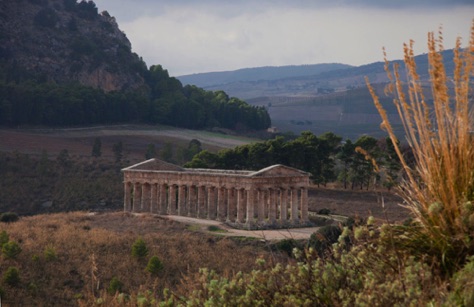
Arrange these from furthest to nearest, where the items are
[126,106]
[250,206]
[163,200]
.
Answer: [126,106]
[163,200]
[250,206]

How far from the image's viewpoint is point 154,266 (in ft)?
165

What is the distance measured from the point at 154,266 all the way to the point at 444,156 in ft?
126

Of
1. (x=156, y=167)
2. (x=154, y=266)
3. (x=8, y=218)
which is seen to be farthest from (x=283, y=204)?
(x=154, y=266)

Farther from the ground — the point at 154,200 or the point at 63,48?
the point at 63,48

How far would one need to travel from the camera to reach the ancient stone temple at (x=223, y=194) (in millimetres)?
68625

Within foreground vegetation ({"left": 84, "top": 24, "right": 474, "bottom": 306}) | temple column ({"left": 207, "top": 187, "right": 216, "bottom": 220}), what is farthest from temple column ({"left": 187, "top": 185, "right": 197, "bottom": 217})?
foreground vegetation ({"left": 84, "top": 24, "right": 474, "bottom": 306})

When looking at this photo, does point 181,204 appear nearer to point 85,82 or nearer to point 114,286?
point 114,286

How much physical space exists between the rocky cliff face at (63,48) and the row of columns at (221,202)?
74.9 meters

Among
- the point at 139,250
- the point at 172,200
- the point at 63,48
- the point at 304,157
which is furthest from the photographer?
the point at 63,48

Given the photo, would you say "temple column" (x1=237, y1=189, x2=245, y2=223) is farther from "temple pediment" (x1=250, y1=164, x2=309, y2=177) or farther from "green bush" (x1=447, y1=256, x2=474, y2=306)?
"green bush" (x1=447, y1=256, x2=474, y2=306)

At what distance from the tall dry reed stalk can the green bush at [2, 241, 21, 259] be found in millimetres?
39439

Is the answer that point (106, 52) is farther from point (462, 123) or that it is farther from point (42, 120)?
point (462, 123)

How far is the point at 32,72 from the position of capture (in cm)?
15112

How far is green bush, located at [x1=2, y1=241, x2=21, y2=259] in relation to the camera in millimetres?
49344
